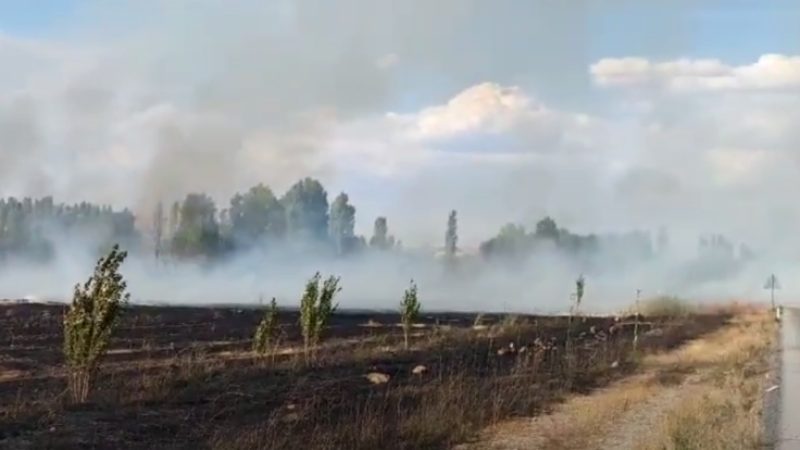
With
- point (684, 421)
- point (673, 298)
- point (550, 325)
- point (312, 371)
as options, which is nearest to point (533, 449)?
point (684, 421)

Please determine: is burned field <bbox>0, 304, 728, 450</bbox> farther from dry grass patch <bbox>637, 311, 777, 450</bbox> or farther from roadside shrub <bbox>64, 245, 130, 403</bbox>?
dry grass patch <bbox>637, 311, 777, 450</bbox>

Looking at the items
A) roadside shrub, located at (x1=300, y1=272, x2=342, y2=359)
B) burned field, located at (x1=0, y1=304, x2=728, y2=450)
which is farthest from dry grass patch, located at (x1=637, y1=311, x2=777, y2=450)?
roadside shrub, located at (x1=300, y1=272, x2=342, y2=359)

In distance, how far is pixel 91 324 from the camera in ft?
64.2

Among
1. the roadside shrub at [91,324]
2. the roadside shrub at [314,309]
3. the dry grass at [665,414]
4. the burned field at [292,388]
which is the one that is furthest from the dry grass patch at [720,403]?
the roadside shrub at [314,309]

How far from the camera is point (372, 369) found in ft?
93.2

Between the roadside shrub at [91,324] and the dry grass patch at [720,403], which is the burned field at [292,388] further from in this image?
the dry grass patch at [720,403]

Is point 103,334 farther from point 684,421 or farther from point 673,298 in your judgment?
point 673,298

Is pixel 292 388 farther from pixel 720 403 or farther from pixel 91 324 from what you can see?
pixel 720 403

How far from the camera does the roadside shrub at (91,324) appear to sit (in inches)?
768

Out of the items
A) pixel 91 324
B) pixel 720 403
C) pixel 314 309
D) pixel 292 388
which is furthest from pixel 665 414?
pixel 314 309

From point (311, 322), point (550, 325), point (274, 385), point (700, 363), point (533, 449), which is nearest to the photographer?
point (533, 449)

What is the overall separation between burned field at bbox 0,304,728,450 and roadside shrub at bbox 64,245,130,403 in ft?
1.63

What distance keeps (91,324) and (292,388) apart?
5.47m

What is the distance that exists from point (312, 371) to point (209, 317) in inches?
1311
